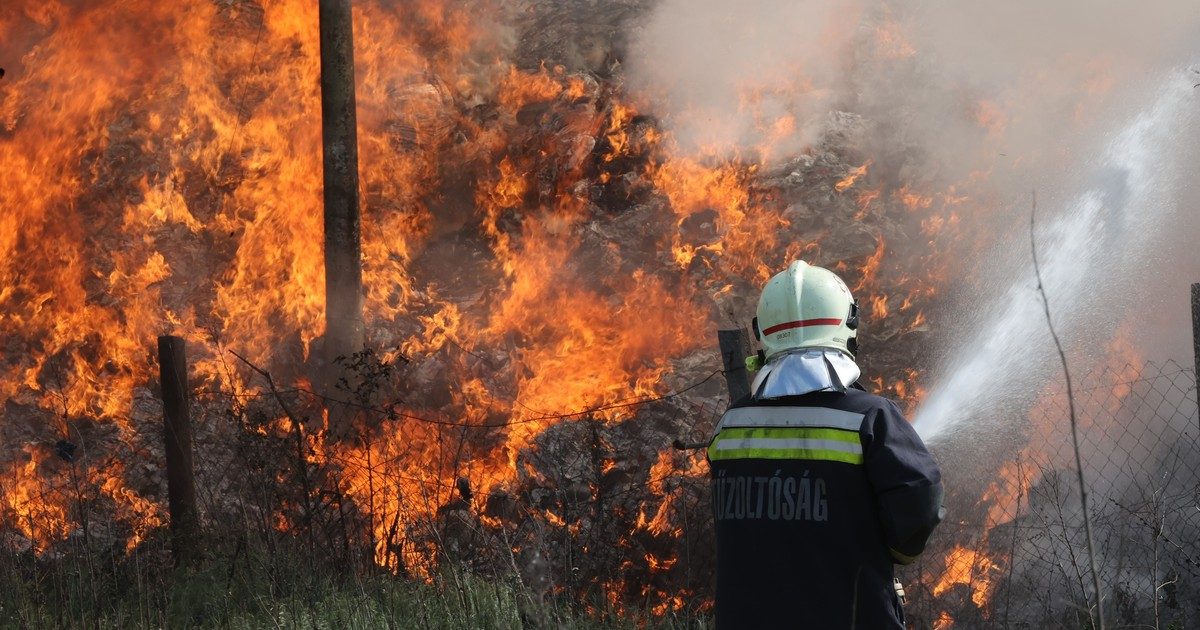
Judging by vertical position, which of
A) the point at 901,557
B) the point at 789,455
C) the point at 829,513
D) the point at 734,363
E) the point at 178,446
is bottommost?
the point at 901,557

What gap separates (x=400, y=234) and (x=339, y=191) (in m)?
1.73

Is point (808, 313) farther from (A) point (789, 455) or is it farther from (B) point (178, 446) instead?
(B) point (178, 446)

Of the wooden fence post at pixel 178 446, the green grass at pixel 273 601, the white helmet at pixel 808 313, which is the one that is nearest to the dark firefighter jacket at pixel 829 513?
the white helmet at pixel 808 313

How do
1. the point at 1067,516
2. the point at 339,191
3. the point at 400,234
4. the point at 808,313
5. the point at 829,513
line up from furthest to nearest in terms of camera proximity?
the point at 400,234 → the point at 339,191 → the point at 1067,516 → the point at 808,313 → the point at 829,513

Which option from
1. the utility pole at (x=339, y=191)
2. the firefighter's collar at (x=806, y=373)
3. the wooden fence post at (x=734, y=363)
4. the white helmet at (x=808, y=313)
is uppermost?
the utility pole at (x=339, y=191)

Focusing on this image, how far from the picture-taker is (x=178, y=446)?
715 cm

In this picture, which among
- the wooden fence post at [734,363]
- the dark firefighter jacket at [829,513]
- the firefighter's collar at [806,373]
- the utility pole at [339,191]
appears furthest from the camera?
the utility pole at [339,191]

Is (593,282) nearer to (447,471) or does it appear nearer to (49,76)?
(447,471)

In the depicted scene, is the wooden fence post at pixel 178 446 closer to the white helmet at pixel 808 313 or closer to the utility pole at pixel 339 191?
the utility pole at pixel 339 191

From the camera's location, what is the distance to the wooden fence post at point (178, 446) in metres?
7.14

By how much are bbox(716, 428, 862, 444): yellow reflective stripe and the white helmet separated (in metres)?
0.29

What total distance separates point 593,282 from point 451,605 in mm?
5310

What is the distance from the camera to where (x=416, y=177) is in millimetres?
11883

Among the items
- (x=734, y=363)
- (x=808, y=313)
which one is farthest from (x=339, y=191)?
(x=808, y=313)
